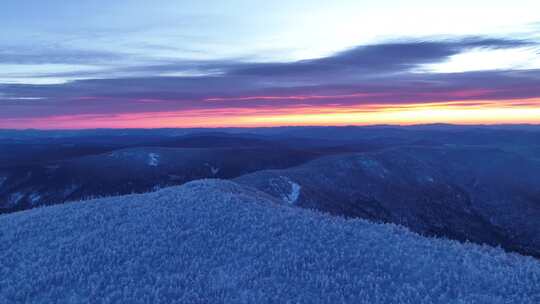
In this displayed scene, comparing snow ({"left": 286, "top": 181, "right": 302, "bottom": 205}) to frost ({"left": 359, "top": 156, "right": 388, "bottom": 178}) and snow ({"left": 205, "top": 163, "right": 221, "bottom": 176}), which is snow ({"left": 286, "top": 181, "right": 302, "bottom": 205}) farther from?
snow ({"left": 205, "top": 163, "right": 221, "bottom": 176})

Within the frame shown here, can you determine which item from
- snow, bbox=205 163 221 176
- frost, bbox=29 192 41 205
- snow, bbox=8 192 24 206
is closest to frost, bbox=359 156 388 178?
snow, bbox=205 163 221 176

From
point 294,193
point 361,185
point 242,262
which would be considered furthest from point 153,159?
point 242,262

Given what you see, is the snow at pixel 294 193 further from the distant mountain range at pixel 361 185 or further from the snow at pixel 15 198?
the snow at pixel 15 198

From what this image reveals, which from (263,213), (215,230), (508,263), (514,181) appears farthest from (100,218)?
(514,181)

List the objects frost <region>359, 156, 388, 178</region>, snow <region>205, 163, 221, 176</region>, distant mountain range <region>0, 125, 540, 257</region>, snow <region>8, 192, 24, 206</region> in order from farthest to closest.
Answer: snow <region>205, 163, 221, 176</region> < frost <region>359, 156, 388, 178</region> < snow <region>8, 192, 24, 206</region> < distant mountain range <region>0, 125, 540, 257</region>

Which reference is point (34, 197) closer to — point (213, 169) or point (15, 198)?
point (15, 198)

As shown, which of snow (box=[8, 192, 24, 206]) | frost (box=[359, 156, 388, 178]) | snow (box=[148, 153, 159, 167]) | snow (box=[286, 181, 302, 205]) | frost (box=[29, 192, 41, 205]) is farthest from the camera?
snow (box=[148, 153, 159, 167])
